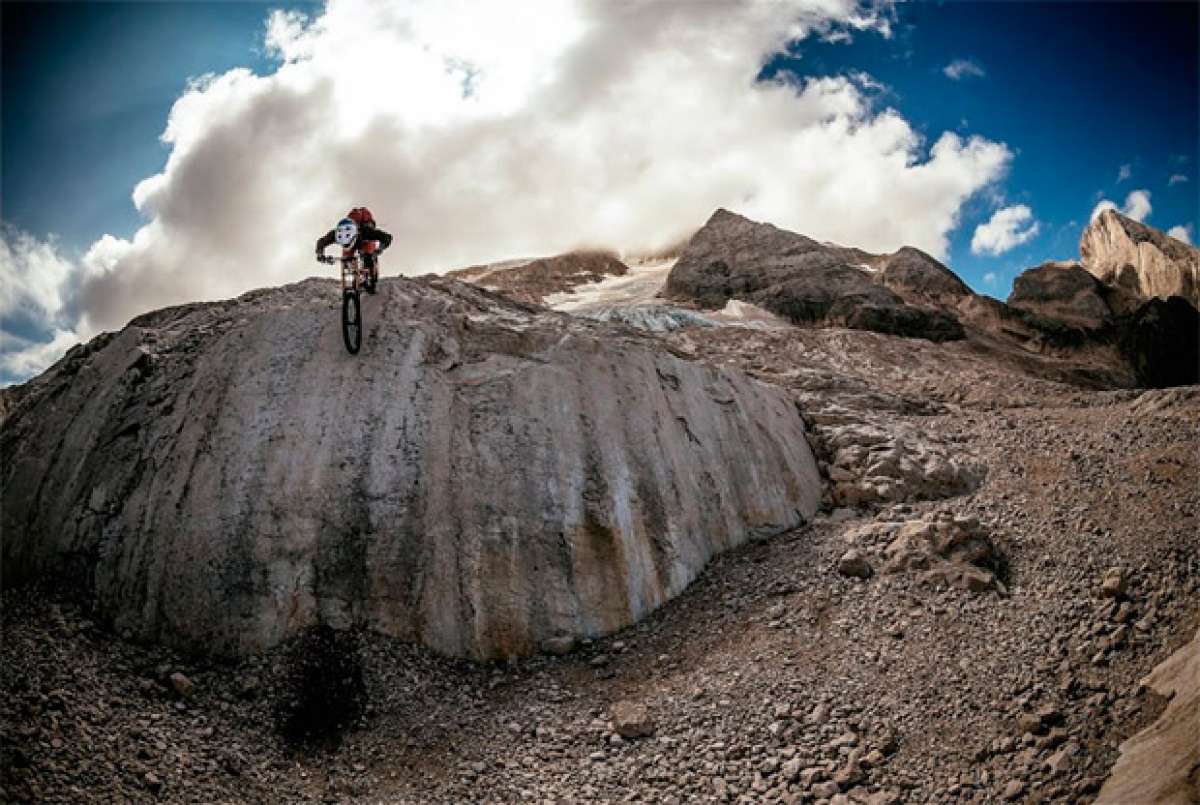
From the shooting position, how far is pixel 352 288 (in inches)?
517

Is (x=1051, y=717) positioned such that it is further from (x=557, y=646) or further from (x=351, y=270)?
(x=351, y=270)

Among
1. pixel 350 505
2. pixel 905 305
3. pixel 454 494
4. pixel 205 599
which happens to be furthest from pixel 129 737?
pixel 905 305

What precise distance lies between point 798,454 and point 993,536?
496cm

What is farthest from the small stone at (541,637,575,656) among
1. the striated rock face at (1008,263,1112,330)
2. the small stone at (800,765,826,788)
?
the striated rock face at (1008,263,1112,330)

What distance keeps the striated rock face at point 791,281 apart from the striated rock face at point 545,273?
13574 millimetres

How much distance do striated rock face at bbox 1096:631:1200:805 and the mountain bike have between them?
12787 millimetres

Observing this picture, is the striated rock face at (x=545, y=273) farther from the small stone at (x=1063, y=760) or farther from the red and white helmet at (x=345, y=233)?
the small stone at (x=1063, y=760)

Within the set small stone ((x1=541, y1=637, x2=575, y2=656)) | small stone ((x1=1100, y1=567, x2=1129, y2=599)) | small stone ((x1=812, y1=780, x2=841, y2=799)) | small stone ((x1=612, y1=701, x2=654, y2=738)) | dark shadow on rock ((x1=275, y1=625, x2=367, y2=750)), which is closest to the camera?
small stone ((x1=812, y1=780, x2=841, y2=799))

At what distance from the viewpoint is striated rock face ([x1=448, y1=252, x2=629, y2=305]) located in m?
58.5

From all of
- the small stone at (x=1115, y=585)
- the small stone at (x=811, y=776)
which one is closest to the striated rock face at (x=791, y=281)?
the small stone at (x=1115, y=585)

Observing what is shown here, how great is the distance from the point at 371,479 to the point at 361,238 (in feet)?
15.3

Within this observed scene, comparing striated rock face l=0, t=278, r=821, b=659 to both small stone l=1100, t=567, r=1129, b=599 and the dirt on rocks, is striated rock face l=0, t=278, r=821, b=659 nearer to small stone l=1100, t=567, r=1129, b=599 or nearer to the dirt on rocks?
the dirt on rocks

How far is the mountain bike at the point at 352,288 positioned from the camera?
1307 centimetres

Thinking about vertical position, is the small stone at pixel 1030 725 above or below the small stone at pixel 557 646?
below
